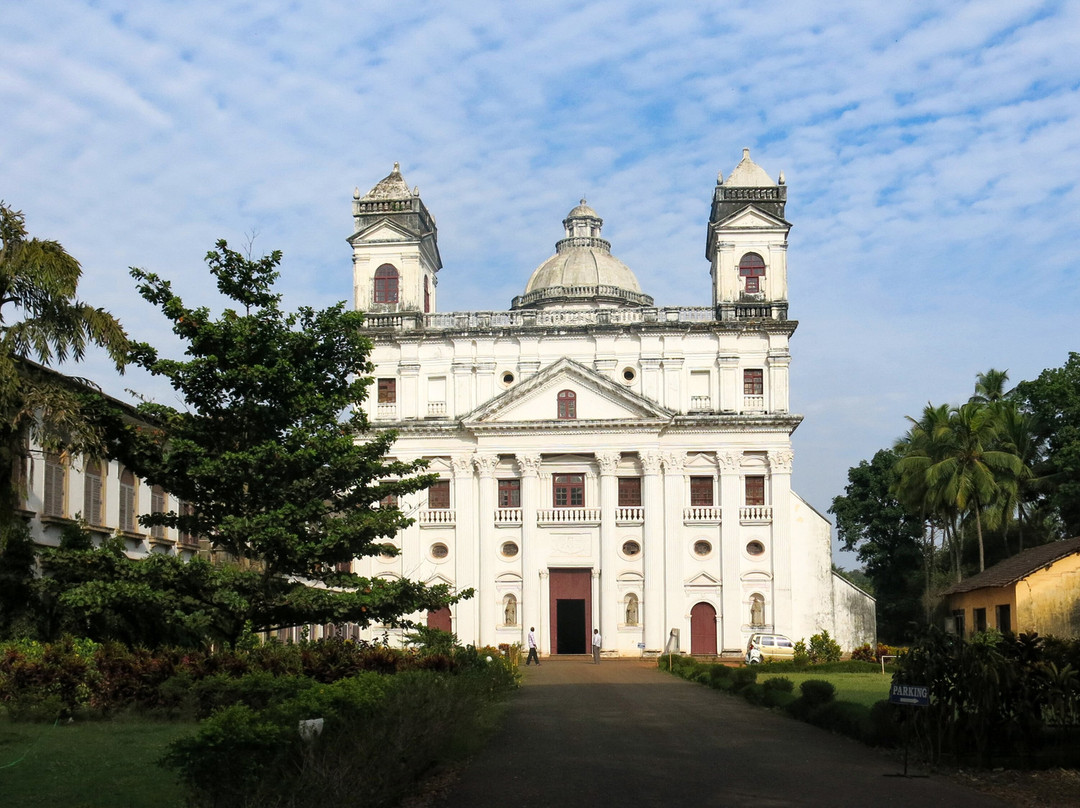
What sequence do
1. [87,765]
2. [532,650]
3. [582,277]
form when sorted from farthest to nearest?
[582,277] < [532,650] < [87,765]

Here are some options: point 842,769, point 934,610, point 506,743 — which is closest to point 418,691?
point 506,743

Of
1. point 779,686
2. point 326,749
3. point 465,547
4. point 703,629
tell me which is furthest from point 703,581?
point 326,749

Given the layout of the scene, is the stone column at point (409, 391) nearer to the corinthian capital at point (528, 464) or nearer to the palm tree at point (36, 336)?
the corinthian capital at point (528, 464)

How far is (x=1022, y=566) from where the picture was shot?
38.4 metres

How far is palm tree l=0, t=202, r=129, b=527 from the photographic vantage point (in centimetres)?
2075

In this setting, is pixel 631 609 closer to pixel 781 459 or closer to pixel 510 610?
pixel 510 610

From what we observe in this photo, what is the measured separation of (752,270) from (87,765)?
45.2 meters

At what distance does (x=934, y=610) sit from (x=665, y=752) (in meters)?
46.0

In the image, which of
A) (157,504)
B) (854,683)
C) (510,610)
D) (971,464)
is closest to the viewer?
(157,504)

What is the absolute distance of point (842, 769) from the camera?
658 inches

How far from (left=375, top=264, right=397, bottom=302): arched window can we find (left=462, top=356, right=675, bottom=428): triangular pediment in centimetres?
748

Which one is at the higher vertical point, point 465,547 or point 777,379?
point 777,379

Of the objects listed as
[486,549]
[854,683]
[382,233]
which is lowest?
[854,683]

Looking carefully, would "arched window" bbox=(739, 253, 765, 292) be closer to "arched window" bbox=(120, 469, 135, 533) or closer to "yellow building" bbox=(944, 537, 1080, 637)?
"yellow building" bbox=(944, 537, 1080, 637)
